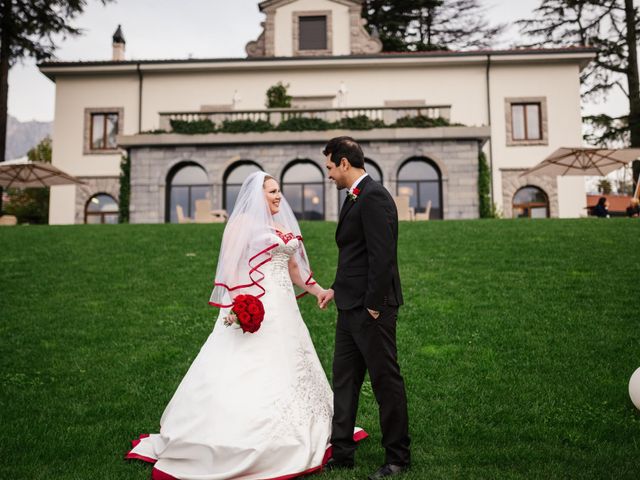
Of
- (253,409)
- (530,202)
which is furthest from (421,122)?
(253,409)

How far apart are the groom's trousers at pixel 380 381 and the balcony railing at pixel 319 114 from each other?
20.9 meters

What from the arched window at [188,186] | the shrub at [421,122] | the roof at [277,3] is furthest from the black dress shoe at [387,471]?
the roof at [277,3]

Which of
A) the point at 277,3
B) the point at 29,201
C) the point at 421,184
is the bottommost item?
the point at 421,184

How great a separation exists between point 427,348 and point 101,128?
27.1m

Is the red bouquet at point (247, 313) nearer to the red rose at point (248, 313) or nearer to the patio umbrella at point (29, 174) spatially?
the red rose at point (248, 313)

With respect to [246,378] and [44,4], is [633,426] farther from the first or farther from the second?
[44,4]

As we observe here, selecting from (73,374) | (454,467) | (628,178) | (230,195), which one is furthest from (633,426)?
(628,178)

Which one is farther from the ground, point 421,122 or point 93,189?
point 421,122

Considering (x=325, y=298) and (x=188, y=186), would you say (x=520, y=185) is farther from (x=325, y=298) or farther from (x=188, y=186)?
(x=325, y=298)

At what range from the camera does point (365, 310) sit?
4000 millimetres

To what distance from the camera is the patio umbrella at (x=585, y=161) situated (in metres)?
19.3

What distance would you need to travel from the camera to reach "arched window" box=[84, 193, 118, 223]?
2892cm

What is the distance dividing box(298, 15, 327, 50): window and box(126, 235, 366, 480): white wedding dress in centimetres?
2779

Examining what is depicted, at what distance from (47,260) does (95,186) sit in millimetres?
17986
